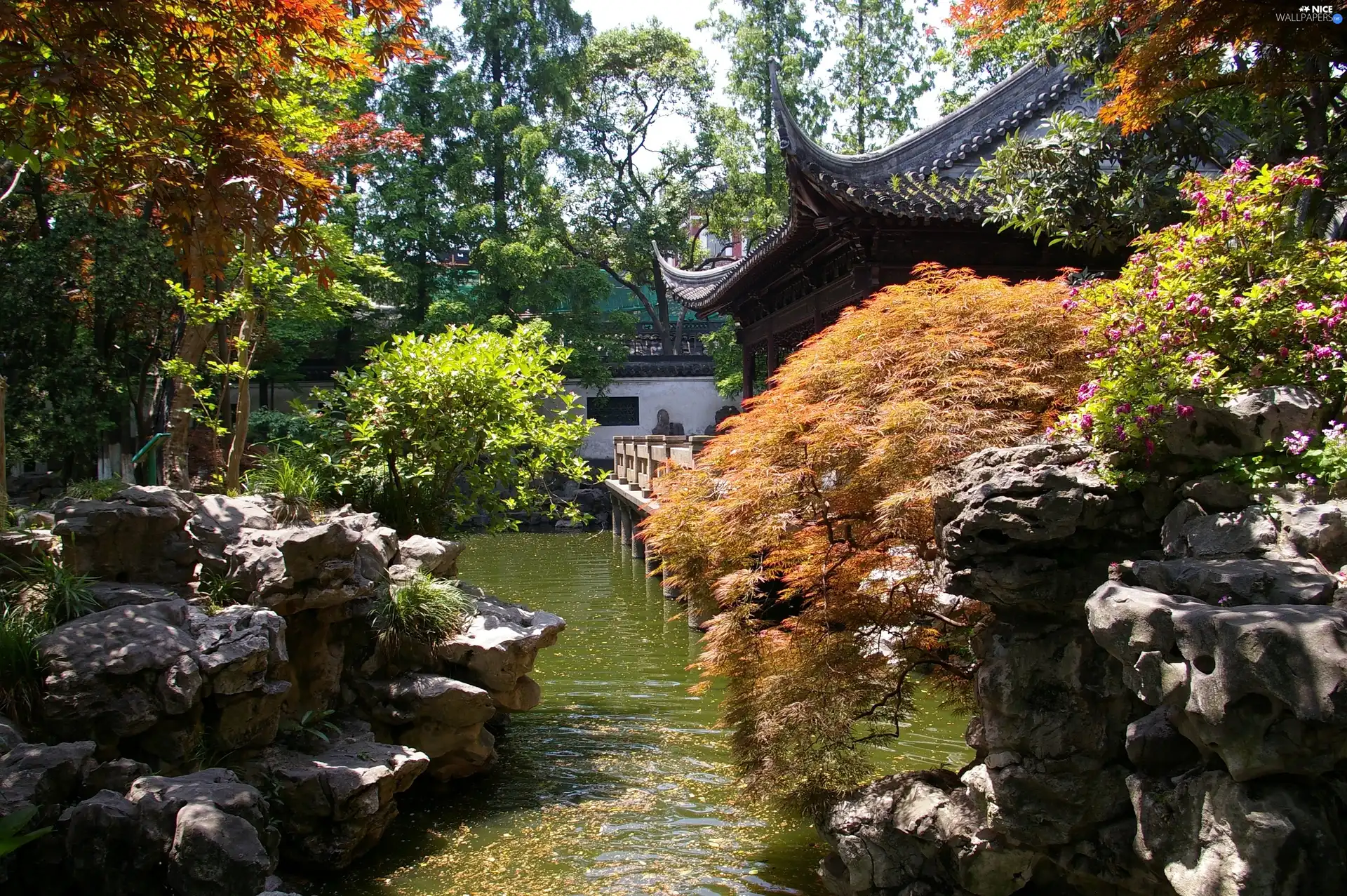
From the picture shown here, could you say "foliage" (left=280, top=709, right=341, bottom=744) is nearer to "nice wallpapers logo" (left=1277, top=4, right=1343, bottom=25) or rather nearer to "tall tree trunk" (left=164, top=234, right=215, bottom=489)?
"tall tree trunk" (left=164, top=234, right=215, bottom=489)

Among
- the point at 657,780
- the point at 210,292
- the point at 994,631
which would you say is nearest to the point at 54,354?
the point at 210,292

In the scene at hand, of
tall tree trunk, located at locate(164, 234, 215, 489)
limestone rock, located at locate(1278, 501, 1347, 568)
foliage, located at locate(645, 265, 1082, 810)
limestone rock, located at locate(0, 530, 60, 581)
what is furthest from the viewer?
tall tree trunk, located at locate(164, 234, 215, 489)

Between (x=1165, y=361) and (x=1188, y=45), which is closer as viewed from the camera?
(x=1165, y=361)

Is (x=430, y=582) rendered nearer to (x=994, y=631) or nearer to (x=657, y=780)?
(x=657, y=780)

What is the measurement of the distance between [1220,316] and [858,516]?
71.2 inches

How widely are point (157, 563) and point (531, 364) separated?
3.25 metres

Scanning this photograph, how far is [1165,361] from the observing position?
387 cm

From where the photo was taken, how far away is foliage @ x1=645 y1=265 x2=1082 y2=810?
477 centimetres

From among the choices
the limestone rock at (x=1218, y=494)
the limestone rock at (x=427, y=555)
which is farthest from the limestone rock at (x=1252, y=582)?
the limestone rock at (x=427, y=555)

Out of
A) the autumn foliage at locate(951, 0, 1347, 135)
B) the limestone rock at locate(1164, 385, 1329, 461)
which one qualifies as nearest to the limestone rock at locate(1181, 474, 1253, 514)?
the limestone rock at locate(1164, 385, 1329, 461)

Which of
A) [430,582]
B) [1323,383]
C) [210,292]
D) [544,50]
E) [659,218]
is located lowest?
[430,582]

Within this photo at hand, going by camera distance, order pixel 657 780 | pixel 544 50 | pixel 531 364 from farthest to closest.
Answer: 1. pixel 544 50
2. pixel 531 364
3. pixel 657 780

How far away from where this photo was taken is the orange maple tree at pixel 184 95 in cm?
455

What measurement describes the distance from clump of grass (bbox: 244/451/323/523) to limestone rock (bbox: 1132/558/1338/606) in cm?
536
